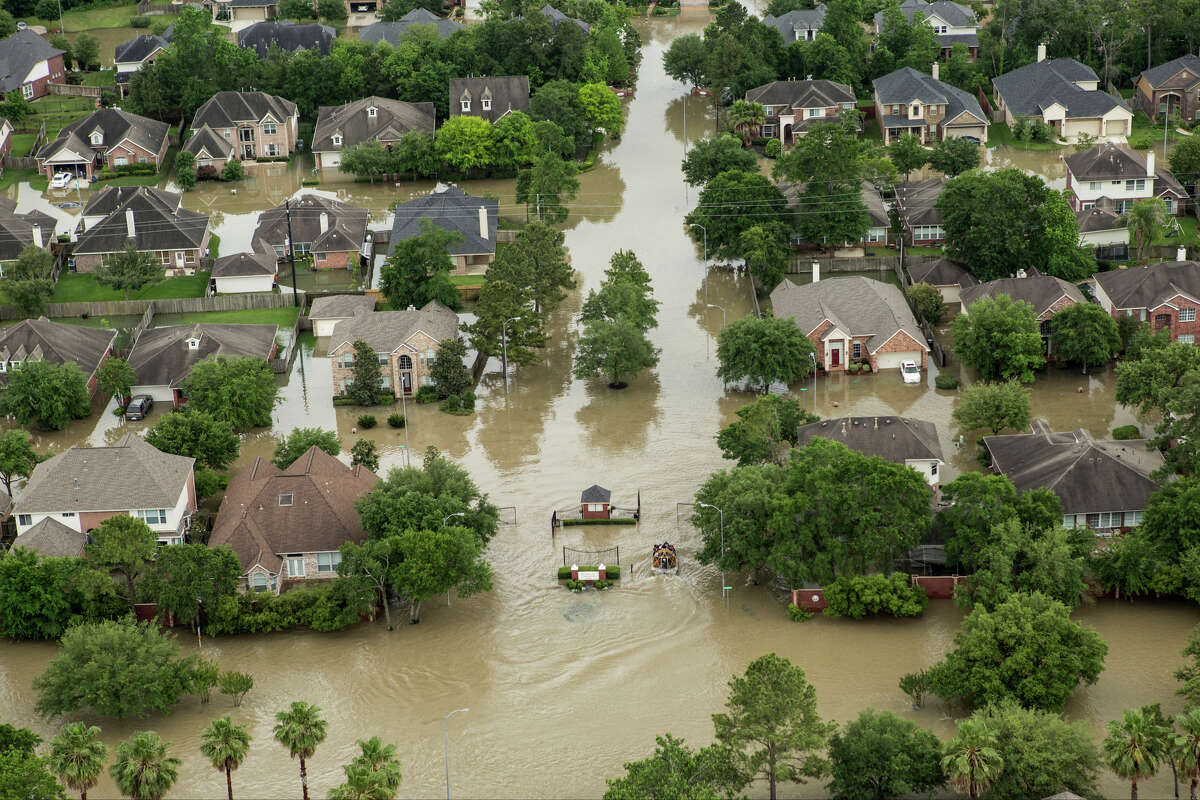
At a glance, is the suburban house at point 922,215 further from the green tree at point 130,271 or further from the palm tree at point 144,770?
the palm tree at point 144,770

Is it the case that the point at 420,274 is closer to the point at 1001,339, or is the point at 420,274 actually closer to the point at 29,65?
the point at 1001,339

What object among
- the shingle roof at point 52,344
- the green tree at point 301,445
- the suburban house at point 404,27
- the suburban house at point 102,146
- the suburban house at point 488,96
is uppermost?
the suburban house at point 404,27

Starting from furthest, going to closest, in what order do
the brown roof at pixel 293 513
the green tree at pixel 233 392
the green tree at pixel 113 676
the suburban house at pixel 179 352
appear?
the suburban house at pixel 179 352
the green tree at pixel 233 392
the brown roof at pixel 293 513
the green tree at pixel 113 676

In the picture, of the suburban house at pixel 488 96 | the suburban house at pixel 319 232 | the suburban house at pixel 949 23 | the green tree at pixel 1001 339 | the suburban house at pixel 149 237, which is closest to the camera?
the green tree at pixel 1001 339

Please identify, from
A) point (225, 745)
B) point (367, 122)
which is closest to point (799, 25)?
point (367, 122)

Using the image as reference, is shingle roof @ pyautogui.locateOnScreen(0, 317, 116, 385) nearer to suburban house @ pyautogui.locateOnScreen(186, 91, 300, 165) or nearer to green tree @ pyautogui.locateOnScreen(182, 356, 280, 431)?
green tree @ pyautogui.locateOnScreen(182, 356, 280, 431)

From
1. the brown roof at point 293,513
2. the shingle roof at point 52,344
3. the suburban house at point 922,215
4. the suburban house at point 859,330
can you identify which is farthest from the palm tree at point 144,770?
the suburban house at point 922,215
